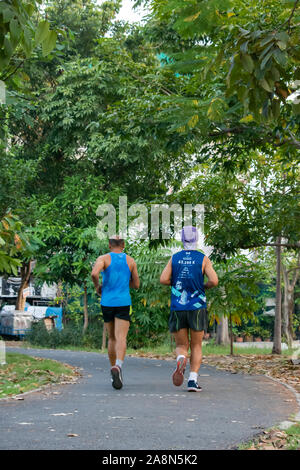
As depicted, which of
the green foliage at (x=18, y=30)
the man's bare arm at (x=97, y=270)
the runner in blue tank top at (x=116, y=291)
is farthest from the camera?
the runner in blue tank top at (x=116, y=291)

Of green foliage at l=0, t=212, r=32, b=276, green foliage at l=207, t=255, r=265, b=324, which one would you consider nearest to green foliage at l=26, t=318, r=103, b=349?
green foliage at l=207, t=255, r=265, b=324

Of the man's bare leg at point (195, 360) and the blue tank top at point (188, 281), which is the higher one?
the blue tank top at point (188, 281)

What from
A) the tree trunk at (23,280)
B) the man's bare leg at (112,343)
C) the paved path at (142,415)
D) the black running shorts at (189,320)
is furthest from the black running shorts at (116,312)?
the tree trunk at (23,280)

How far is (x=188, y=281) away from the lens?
8.22 metres

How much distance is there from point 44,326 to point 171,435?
18.4 meters

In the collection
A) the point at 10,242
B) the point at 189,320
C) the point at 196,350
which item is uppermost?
the point at 10,242

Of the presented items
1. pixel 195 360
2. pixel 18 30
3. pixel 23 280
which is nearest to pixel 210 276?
pixel 195 360

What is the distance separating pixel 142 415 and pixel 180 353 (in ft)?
7.20

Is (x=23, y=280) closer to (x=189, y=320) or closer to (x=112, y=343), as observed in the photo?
(x=112, y=343)

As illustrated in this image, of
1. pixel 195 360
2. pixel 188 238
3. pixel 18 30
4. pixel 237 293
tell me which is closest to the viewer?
pixel 18 30

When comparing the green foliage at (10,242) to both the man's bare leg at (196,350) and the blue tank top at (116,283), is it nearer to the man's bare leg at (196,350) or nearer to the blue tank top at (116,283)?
the blue tank top at (116,283)

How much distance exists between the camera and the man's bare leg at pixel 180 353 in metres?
7.91

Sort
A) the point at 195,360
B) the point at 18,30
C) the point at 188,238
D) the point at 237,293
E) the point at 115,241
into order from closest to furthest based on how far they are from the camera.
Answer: the point at 18,30 → the point at 195,360 → the point at 188,238 → the point at 115,241 → the point at 237,293

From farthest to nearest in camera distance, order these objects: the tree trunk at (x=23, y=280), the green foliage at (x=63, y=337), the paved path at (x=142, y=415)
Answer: the tree trunk at (x=23, y=280)
the green foliage at (x=63, y=337)
the paved path at (x=142, y=415)
